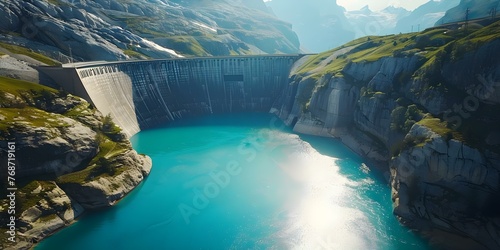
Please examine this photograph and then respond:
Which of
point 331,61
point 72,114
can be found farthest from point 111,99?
point 331,61

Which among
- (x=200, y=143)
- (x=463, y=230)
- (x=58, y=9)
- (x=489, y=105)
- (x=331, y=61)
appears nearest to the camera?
(x=463, y=230)

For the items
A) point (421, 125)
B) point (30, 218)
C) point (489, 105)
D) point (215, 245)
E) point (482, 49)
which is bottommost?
point (215, 245)

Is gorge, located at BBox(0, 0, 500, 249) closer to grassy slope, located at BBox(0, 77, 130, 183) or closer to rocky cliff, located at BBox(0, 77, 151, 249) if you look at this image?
rocky cliff, located at BBox(0, 77, 151, 249)

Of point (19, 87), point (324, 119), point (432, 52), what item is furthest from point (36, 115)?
point (432, 52)

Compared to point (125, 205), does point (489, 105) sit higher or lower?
higher

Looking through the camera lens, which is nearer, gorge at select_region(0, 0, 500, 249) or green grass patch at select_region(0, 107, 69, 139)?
gorge at select_region(0, 0, 500, 249)

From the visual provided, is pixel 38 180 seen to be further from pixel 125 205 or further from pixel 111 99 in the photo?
pixel 111 99

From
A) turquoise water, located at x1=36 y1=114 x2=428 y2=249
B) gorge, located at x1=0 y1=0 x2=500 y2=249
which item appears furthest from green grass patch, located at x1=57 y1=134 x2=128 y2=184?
turquoise water, located at x1=36 y1=114 x2=428 y2=249
